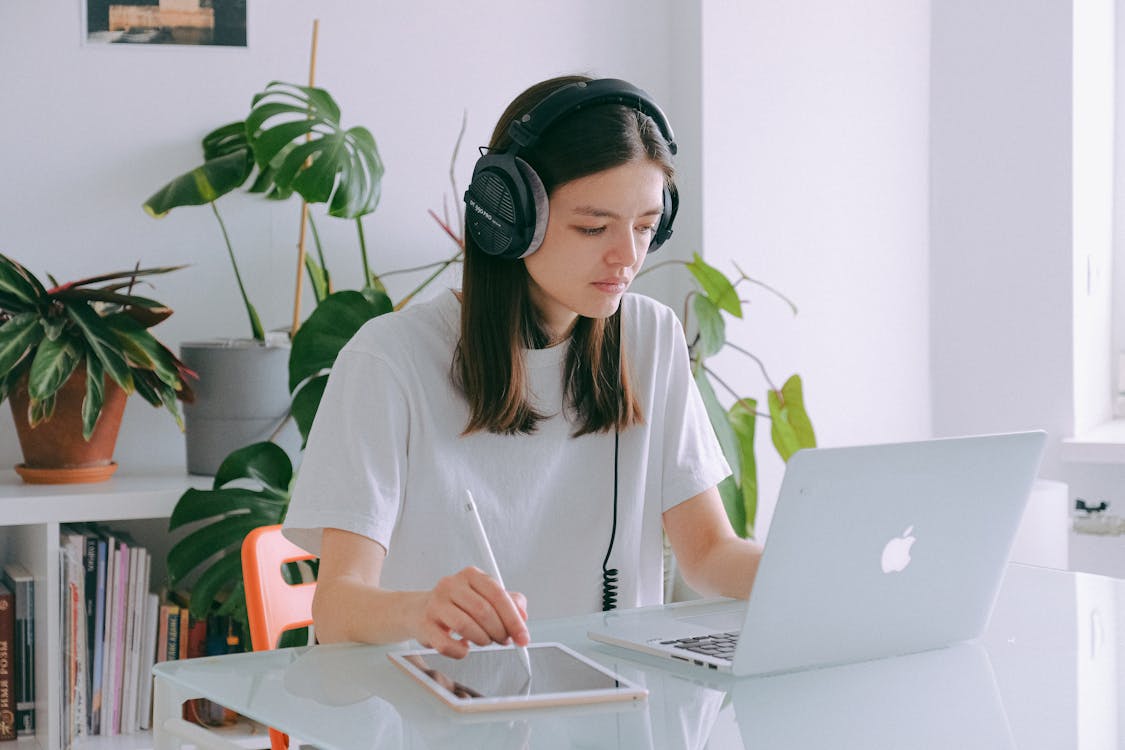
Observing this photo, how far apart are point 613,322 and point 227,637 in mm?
1046

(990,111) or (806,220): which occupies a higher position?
(990,111)

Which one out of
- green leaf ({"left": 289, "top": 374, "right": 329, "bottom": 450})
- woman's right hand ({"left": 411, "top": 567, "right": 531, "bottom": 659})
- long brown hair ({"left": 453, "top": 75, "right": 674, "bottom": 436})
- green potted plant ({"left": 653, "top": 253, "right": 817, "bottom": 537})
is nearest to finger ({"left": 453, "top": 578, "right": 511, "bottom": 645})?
woman's right hand ({"left": 411, "top": 567, "right": 531, "bottom": 659})

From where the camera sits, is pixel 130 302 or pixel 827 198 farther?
pixel 827 198

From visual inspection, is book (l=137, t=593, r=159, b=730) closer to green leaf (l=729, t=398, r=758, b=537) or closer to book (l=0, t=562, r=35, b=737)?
book (l=0, t=562, r=35, b=737)

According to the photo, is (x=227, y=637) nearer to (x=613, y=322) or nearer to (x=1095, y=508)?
(x=613, y=322)

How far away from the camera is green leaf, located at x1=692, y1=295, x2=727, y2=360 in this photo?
240 cm

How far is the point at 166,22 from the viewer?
7.86 ft

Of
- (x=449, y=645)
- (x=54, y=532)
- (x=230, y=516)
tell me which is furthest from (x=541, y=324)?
(x=54, y=532)

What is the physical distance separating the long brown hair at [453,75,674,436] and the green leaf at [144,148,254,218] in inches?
35.3

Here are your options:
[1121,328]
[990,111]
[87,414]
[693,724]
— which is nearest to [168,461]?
[87,414]

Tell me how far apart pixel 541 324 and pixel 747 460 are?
1.04 meters

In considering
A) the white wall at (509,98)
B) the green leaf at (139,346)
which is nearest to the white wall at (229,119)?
the white wall at (509,98)

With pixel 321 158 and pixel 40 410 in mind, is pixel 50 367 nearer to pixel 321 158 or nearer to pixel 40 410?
pixel 40 410

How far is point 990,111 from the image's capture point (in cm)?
296
